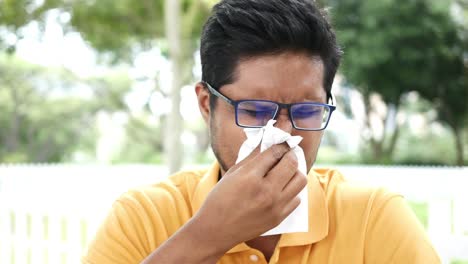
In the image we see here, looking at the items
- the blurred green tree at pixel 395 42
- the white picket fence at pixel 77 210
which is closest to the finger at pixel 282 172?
the white picket fence at pixel 77 210

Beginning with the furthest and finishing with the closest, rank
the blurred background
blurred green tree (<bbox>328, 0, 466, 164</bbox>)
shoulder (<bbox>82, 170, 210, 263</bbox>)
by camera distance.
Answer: blurred green tree (<bbox>328, 0, 466, 164</bbox>), the blurred background, shoulder (<bbox>82, 170, 210, 263</bbox>)

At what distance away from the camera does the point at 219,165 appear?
1205 mm

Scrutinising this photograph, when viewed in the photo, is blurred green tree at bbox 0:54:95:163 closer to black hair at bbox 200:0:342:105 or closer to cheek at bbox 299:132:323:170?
black hair at bbox 200:0:342:105

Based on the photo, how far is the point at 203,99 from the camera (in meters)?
1.21

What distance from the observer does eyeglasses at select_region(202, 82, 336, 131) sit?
102cm

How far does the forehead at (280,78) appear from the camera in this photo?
1027mm

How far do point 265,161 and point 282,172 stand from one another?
29 millimetres

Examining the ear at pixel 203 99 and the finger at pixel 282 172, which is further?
the ear at pixel 203 99

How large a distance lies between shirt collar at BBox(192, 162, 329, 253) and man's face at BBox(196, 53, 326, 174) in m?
0.12

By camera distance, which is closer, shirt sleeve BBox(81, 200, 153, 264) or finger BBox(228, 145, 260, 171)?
finger BBox(228, 145, 260, 171)

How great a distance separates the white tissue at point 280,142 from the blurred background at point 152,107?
36 cm

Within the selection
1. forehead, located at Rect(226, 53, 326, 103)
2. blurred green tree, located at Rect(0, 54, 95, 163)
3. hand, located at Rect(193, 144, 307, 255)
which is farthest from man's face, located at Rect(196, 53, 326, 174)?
blurred green tree, located at Rect(0, 54, 95, 163)

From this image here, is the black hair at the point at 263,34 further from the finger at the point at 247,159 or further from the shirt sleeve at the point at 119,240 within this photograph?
the shirt sleeve at the point at 119,240

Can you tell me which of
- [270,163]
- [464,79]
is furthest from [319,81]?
[464,79]
